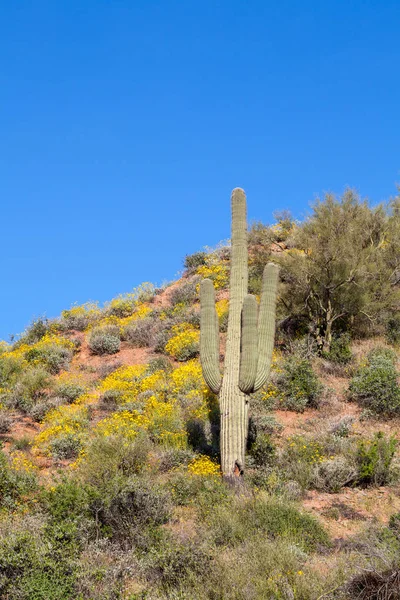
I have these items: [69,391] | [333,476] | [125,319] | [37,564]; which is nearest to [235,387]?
[333,476]

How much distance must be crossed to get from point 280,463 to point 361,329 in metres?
7.09

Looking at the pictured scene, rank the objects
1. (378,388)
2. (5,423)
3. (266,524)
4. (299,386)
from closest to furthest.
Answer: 1. (266,524)
2. (378,388)
3. (5,423)
4. (299,386)

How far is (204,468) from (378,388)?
15.1 feet

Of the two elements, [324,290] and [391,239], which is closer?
[324,290]

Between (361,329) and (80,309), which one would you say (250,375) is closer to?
(361,329)

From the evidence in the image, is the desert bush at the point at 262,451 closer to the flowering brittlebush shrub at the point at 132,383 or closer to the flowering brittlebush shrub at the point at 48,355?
the flowering brittlebush shrub at the point at 132,383

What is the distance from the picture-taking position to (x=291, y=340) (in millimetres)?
16297

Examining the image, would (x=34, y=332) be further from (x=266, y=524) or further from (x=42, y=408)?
(x=266, y=524)

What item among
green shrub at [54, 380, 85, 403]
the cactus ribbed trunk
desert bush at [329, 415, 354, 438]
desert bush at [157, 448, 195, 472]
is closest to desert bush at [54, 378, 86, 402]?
green shrub at [54, 380, 85, 403]

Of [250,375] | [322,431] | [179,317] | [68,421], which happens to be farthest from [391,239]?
[68,421]

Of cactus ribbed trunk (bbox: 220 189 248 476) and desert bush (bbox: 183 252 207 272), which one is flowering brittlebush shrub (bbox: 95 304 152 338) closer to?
desert bush (bbox: 183 252 207 272)

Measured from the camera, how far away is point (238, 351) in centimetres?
1055

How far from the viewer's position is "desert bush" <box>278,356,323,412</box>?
42.8 ft

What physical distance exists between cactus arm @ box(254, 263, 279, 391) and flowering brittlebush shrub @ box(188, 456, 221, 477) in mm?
1435
